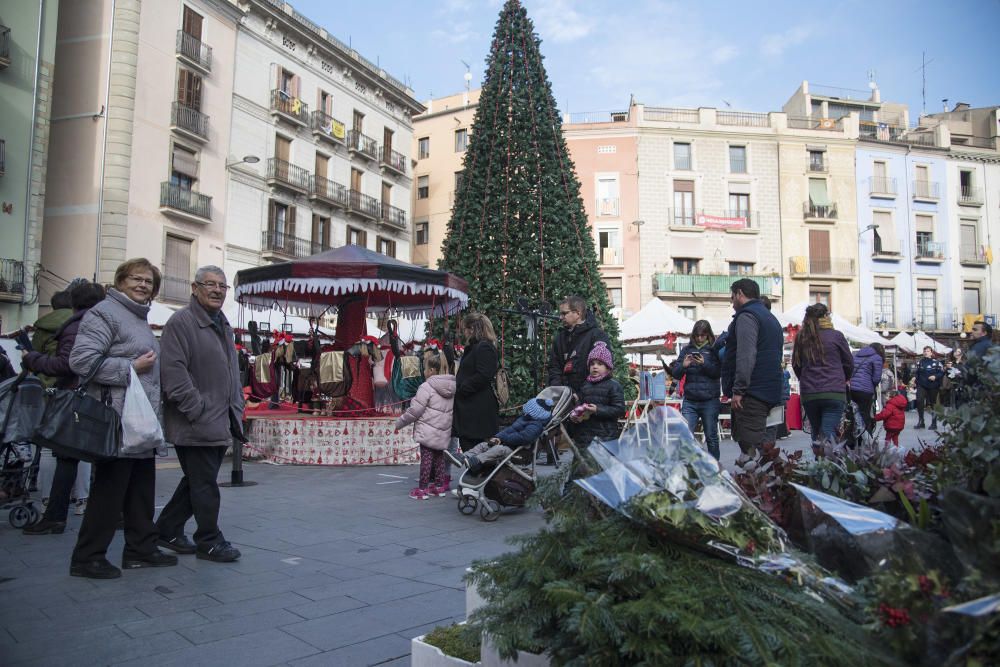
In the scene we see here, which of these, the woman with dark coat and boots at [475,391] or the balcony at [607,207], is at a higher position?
the balcony at [607,207]

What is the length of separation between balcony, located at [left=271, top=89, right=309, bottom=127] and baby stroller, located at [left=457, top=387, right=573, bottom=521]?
27.1 meters

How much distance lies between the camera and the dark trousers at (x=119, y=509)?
4.12 meters

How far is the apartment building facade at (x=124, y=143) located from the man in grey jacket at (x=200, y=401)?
71.0ft

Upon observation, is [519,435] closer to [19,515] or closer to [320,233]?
[19,515]

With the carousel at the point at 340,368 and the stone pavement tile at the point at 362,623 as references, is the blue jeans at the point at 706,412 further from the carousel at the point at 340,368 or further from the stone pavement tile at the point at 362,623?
the carousel at the point at 340,368

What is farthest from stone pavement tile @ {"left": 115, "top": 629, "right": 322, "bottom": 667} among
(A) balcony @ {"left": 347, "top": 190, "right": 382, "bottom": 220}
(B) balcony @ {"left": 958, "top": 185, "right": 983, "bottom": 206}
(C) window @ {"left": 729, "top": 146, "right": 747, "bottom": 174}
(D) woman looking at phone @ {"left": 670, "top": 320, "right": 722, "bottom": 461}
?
(B) balcony @ {"left": 958, "top": 185, "right": 983, "bottom": 206}

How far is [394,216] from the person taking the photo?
3712 centimetres

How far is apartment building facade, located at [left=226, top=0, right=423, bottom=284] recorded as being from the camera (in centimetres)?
2878

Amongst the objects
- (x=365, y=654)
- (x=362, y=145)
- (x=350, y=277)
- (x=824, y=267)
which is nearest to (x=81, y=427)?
(x=365, y=654)

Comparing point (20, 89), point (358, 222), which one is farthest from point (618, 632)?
point (358, 222)

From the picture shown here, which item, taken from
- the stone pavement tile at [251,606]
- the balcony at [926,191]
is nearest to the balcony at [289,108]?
the stone pavement tile at [251,606]

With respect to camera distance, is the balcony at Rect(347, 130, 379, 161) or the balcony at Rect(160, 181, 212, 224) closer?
the balcony at Rect(160, 181, 212, 224)

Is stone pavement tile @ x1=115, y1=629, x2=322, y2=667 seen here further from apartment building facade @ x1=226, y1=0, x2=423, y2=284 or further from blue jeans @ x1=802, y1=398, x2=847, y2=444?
apartment building facade @ x1=226, y1=0, x2=423, y2=284

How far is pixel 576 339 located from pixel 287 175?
26.7 m
